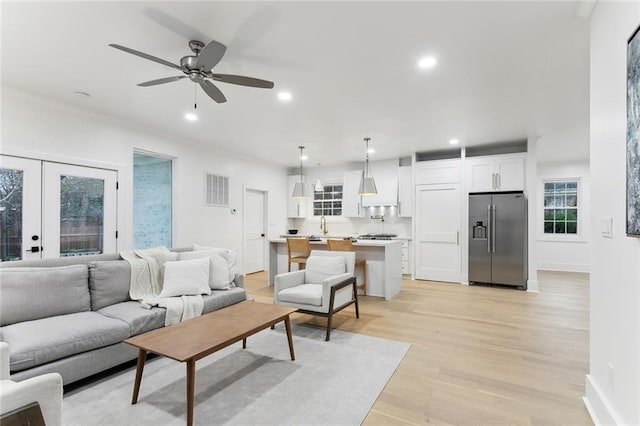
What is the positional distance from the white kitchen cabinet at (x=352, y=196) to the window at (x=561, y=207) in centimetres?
454

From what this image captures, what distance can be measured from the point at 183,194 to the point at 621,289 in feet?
18.0

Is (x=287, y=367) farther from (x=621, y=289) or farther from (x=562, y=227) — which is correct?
(x=562, y=227)

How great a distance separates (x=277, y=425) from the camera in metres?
1.86

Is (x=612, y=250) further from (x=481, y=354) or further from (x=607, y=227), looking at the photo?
(x=481, y=354)

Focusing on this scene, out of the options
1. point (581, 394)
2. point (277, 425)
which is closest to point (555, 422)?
point (581, 394)

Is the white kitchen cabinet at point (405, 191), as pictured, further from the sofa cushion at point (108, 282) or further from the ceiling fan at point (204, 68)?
the sofa cushion at point (108, 282)

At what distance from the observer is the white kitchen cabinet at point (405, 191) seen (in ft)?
22.0

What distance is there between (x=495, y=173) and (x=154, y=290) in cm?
574

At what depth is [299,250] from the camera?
16.9 ft

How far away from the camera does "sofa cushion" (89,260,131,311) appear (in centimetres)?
281

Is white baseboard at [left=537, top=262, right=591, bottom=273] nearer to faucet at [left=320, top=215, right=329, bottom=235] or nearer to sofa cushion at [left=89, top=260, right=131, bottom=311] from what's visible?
faucet at [left=320, top=215, right=329, bottom=235]

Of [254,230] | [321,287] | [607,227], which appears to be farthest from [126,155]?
[607,227]

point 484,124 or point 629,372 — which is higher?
point 484,124

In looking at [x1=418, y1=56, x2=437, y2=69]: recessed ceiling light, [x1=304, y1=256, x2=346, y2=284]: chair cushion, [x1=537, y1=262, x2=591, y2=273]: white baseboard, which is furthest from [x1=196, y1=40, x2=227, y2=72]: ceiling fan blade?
[x1=537, y1=262, x2=591, y2=273]: white baseboard
